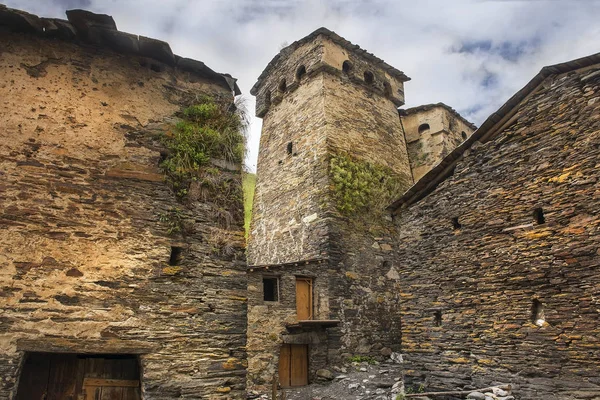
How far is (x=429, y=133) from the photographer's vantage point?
1612cm

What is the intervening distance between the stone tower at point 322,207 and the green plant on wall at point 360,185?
4cm

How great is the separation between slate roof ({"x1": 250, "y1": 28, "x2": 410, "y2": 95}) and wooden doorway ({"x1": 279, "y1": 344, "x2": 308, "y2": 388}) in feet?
33.5

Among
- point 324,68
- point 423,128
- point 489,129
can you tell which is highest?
point 324,68

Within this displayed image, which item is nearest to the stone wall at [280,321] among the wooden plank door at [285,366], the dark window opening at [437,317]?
the wooden plank door at [285,366]

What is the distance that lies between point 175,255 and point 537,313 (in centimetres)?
552

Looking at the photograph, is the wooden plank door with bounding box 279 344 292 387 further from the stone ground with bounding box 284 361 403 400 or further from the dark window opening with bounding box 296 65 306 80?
the dark window opening with bounding box 296 65 306 80

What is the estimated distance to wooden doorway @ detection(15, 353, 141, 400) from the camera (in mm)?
4316

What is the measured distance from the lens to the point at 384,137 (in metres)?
14.5

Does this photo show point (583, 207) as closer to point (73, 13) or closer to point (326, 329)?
point (326, 329)

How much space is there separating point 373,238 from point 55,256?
Result: 928cm

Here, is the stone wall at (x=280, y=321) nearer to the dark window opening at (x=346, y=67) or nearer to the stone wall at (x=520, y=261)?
the stone wall at (x=520, y=261)

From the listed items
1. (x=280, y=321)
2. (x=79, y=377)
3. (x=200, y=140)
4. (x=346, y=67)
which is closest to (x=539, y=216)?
(x=200, y=140)

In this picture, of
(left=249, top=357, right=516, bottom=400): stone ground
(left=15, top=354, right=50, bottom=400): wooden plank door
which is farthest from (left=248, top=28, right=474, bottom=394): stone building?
(left=15, top=354, right=50, bottom=400): wooden plank door

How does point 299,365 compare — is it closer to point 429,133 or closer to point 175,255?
point 175,255
